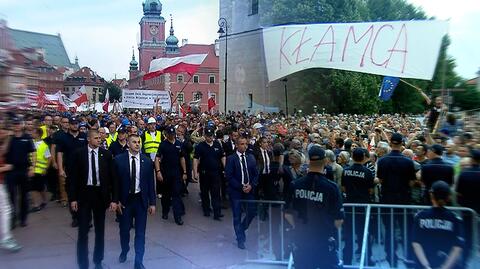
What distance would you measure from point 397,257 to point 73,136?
6.50 metres

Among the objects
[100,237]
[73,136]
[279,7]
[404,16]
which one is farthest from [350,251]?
[404,16]

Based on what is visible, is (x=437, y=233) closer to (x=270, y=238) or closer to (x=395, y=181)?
(x=395, y=181)

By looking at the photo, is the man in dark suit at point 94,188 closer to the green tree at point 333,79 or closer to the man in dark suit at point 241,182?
the man in dark suit at point 241,182

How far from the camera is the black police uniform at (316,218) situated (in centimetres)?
508

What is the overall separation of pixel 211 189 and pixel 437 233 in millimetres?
5871

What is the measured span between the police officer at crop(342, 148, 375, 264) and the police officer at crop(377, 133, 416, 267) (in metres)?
0.24

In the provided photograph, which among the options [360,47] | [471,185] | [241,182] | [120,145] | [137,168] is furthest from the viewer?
[120,145]

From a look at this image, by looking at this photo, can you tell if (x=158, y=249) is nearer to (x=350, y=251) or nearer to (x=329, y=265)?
(x=350, y=251)

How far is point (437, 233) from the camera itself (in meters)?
5.09

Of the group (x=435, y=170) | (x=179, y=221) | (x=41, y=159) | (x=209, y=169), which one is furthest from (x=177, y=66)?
(x=435, y=170)

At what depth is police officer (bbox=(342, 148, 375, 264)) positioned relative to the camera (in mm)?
7316

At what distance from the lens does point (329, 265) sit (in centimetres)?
518

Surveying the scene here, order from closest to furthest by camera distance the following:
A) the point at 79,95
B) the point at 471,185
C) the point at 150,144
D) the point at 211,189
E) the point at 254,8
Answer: the point at 471,185 < the point at 211,189 < the point at 150,144 < the point at 254,8 < the point at 79,95

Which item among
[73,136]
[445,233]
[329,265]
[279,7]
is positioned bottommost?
[329,265]
